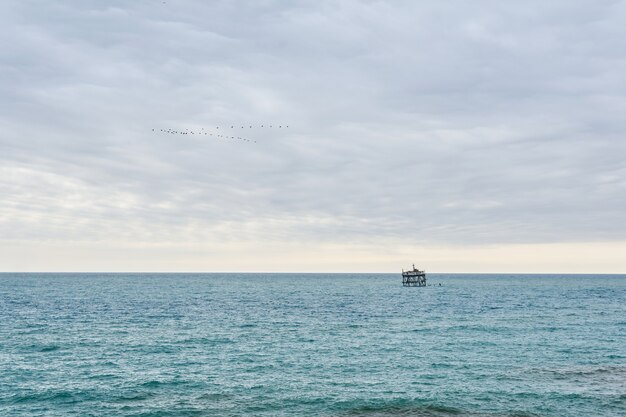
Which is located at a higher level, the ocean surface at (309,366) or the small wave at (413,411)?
the ocean surface at (309,366)

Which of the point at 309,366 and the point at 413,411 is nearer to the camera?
the point at 413,411

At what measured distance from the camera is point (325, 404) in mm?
35406

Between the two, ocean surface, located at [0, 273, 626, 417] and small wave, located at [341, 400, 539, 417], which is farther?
ocean surface, located at [0, 273, 626, 417]

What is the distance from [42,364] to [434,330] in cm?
4644

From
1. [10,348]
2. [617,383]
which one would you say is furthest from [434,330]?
[10,348]

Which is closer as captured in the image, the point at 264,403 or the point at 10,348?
the point at 264,403

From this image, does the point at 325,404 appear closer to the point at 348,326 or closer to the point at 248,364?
the point at 248,364

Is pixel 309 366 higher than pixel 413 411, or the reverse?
pixel 309 366

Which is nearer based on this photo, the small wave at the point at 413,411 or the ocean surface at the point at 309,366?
Answer: the small wave at the point at 413,411

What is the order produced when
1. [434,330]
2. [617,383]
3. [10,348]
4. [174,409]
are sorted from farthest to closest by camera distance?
1. [434,330]
2. [10,348]
3. [617,383]
4. [174,409]

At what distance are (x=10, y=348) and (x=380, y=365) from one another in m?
37.8

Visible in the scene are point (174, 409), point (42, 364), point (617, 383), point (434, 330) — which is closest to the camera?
point (174, 409)

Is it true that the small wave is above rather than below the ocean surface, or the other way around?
below

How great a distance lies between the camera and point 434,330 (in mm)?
69438
